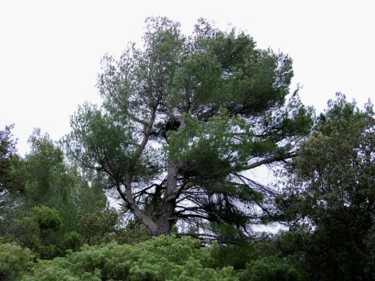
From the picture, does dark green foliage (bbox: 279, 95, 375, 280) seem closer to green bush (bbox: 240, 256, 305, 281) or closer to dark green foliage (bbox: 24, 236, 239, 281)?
green bush (bbox: 240, 256, 305, 281)

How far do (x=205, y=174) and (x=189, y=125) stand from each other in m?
1.34

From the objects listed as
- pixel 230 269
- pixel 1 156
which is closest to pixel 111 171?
A: pixel 1 156

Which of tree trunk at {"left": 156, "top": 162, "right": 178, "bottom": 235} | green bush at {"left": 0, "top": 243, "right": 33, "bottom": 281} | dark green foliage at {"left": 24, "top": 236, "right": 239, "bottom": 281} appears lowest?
dark green foliage at {"left": 24, "top": 236, "right": 239, "bottom": 281}

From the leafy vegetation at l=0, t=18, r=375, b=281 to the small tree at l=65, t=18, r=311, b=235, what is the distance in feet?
0.13

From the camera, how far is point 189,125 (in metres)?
14.5

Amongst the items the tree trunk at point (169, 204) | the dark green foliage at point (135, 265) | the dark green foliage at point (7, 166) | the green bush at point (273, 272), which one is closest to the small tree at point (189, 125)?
the tree trunk at point (169, 204)

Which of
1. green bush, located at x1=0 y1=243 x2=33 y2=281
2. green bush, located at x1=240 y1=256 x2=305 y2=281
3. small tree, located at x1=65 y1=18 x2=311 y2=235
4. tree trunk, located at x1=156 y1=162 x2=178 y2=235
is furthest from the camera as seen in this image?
tree trunk, located at x1=156 y1=162 x2=178 y2=235

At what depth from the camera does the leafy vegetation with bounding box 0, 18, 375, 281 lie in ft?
34.9

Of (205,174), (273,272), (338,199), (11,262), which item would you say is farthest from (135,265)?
(205,174)

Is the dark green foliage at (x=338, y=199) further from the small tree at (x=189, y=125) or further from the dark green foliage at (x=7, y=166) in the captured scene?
the dark green foliage at (x=7, y=166)

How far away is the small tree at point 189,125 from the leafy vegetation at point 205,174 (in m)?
0.04

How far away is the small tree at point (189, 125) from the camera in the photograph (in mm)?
14273

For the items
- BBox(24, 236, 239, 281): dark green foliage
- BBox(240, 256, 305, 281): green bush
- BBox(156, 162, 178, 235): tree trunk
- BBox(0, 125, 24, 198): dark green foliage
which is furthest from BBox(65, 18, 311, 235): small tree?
BBox(24, 236, 239, 281): dark green foliage

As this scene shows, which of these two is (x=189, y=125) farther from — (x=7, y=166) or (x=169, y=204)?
(x=7, y=166)
